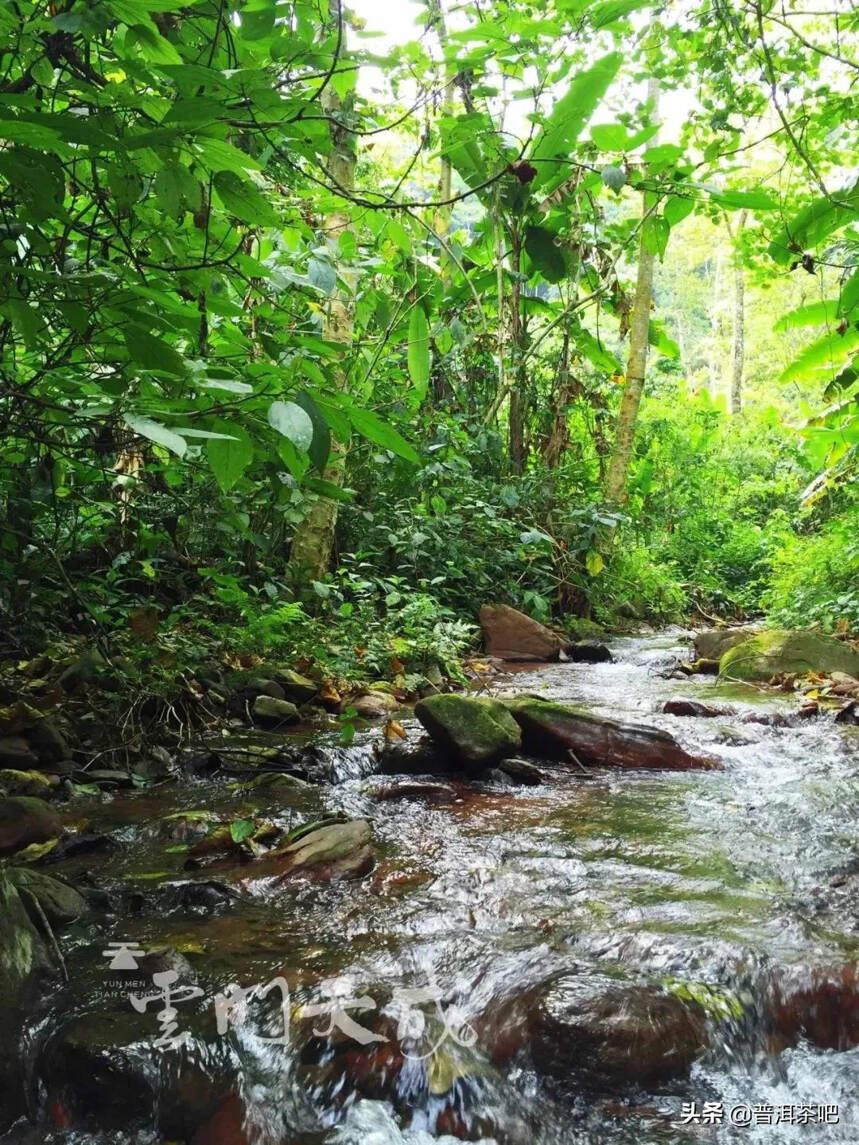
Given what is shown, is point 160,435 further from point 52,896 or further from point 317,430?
point 52,896

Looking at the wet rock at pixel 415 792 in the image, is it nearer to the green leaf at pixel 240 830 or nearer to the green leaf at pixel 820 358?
the green leaf at pixel 240 830

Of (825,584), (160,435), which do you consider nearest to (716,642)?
(825,584)

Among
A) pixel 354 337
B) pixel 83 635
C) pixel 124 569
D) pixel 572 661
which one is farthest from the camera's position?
pixel 572 661

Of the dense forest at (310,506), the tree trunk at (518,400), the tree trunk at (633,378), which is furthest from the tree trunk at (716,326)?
the dense forest at (310,506)

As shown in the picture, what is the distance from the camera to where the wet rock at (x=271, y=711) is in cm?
452

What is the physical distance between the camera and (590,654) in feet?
25.9

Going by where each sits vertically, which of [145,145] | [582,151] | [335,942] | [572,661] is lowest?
[335,942]

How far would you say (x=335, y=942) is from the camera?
2.22 metres

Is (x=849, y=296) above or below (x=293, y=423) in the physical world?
above

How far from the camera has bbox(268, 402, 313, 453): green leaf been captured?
1.44 meters

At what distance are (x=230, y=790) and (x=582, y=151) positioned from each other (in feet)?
9.65

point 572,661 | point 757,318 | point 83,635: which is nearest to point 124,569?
point 83,635

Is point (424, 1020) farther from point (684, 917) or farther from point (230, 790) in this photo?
point (230, 790)

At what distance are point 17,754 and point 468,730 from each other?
6.40 ft
